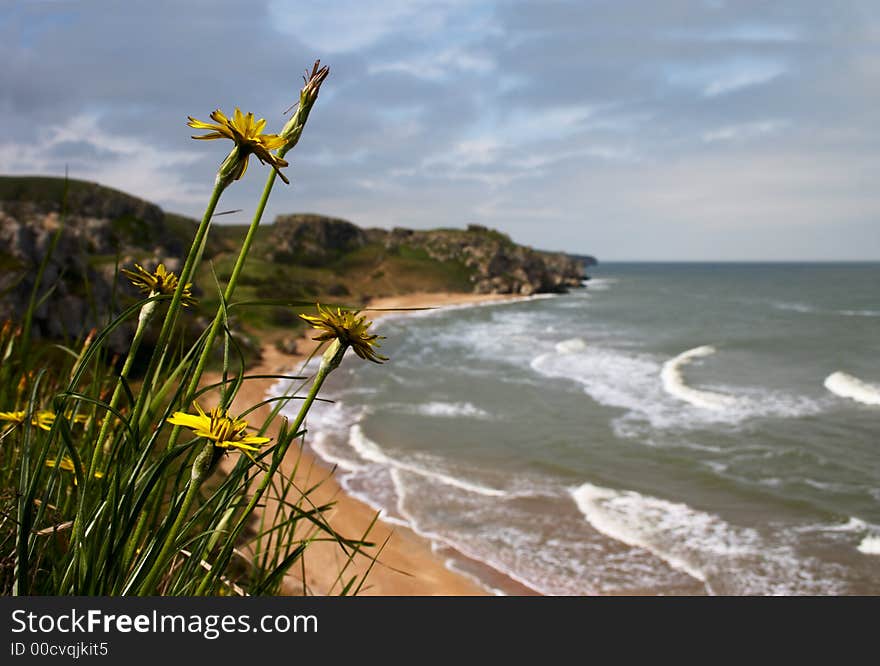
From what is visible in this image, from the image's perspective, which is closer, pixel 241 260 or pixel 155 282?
pixel 241 260

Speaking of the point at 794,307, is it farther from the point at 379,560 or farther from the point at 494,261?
the point at 379,560

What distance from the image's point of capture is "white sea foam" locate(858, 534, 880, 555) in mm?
10477

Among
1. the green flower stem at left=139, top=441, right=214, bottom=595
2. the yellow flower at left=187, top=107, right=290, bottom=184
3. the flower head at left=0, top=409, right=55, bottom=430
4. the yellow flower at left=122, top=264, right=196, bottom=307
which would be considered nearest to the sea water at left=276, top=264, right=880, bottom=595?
the flower head at left=0, top=409, right=55, bottom=430

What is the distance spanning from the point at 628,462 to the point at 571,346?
20786 millimetres

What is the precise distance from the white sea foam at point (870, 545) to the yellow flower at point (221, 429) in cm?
1268

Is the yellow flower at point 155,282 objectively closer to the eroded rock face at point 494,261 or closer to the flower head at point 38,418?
the flower head at point 38,418

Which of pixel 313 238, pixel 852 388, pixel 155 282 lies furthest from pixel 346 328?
pixel 313 238

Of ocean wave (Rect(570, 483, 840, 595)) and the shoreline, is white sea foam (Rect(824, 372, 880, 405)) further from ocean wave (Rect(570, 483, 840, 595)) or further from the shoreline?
the shoreline

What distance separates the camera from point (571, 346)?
3519 centimetres

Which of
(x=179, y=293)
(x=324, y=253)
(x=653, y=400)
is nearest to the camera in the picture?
(x=179, y=293)

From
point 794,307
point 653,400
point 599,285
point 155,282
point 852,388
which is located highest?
point 599,285

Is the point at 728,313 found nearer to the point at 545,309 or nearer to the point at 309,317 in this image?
the point at 545,309

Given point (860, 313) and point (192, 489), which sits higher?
point (860, 313)

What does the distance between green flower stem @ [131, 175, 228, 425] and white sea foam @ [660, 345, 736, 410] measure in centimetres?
2126
